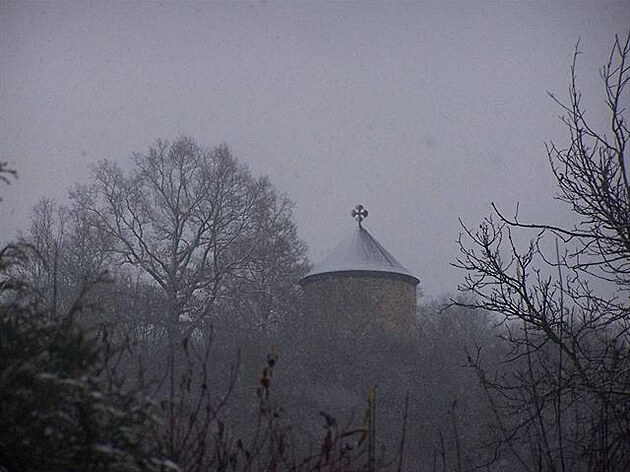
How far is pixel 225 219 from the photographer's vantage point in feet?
104

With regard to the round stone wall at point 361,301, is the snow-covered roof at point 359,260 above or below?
above

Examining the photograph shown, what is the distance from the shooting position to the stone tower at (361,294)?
100ft

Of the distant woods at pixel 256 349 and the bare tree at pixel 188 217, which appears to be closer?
the distant woods at pixel 256 349

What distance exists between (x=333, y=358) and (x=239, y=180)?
31.8ft

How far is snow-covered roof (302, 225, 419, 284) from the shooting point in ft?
104

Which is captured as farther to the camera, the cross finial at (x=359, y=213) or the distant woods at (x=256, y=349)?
the cross finial at (x=359, y=213)

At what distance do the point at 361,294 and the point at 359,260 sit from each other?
178cm

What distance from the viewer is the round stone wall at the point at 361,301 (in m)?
30.5

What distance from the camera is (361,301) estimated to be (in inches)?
1217

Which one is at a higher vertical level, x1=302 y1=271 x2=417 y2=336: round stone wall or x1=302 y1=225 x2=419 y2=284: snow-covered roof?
x1=302 y1=225 x2=419 y2=284: snow-covered roof

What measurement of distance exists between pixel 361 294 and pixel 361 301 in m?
0.30

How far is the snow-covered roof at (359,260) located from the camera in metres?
31.7

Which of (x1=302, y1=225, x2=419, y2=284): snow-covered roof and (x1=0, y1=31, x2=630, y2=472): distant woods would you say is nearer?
(x1=0, y1=31, x2=630, y2=472): distant woods

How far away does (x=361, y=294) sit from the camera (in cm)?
3103
